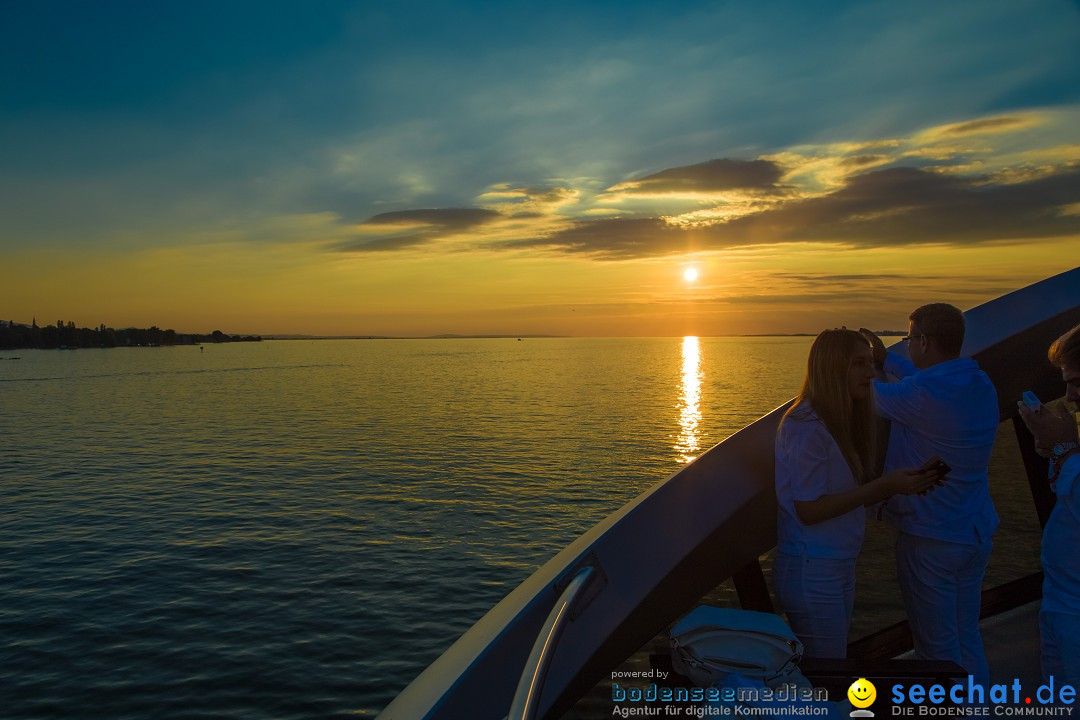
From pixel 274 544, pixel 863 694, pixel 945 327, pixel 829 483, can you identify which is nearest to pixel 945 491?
pixel 829 483

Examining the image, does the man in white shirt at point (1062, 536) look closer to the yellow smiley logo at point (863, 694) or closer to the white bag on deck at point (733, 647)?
the yellow smiley logo at point (863, 694)

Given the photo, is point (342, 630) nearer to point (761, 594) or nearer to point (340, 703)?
point (340, 703)

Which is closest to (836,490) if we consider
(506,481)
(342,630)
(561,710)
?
(561,710)

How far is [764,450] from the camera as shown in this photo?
12.4ft

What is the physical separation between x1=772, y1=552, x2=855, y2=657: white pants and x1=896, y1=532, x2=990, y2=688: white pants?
1.54 feet

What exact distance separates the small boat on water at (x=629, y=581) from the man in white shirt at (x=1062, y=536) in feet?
4.02

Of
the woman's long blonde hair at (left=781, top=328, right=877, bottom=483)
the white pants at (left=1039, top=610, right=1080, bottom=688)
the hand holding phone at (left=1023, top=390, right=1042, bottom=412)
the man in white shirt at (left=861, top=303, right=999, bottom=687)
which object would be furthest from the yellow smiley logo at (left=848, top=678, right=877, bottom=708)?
the hand holding phone at (left=1023, top=390, right=1042, bottom=412)

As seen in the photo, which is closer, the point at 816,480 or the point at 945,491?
the point at 816,480

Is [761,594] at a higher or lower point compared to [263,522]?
higher

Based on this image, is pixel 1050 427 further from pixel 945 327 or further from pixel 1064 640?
pixel 1064 640

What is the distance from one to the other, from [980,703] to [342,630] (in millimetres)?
8350

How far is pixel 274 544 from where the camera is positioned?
45.1 ft

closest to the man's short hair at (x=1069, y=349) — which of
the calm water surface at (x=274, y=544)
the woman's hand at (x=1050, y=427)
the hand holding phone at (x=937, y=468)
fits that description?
the woman's hand at (x=1050, y=427)

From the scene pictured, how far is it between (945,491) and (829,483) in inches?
25.2
